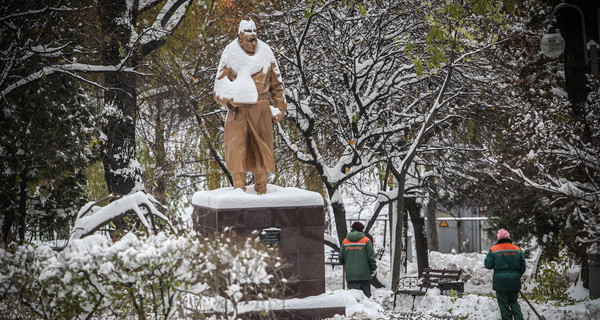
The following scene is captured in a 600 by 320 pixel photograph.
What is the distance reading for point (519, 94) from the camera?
1467 centimetres

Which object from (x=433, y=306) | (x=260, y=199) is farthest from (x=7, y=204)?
(x=433, y=306)

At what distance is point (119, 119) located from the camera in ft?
41.8

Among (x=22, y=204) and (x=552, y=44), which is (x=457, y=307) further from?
(x=22, y=204)

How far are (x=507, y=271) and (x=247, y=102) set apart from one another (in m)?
4.35

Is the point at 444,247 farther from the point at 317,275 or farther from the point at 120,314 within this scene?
the point at 120,314

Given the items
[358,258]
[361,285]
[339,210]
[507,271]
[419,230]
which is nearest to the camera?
[507,271]

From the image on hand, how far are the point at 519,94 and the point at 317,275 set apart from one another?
8.48m

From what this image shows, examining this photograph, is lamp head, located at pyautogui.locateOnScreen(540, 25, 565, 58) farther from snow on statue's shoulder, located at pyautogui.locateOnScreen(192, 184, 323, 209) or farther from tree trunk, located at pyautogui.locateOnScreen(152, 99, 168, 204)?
tree trunk, located at pyautogui.locateOnScreen(152, 99, 168, 204)

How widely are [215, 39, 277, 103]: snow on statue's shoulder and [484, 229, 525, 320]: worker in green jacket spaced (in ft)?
13.3

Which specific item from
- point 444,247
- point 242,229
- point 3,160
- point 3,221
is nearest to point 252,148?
point 242,229

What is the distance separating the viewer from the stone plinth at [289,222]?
26.6ft

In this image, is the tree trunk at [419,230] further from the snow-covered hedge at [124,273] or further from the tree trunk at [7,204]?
the snow-covered hedge at [124,273]

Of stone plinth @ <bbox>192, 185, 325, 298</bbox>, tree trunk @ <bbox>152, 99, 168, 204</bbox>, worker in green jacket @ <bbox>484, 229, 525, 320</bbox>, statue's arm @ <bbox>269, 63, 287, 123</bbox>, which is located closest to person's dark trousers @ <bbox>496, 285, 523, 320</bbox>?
worker in green jacket @ <bbox>484, 229, 525, 320</bbox>

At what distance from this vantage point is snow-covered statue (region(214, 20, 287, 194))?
870cm
